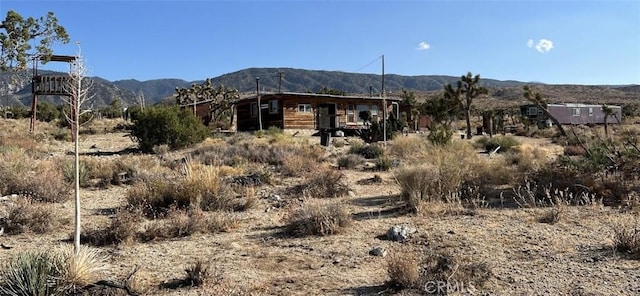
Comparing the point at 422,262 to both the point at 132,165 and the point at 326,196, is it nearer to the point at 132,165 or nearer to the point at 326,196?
the point at 326,196

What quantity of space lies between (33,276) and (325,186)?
613 cm

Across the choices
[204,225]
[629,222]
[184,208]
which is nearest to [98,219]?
[184,208]

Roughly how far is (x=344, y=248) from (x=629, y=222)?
367cm

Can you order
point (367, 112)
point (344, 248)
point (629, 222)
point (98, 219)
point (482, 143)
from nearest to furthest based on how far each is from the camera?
point (344, 248)
point (629, 222)
point (98, 219)
point (482, 143)
point (367, 112)

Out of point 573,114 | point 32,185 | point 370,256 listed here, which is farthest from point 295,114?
point 370,256

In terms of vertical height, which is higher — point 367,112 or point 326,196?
→ point 367,112

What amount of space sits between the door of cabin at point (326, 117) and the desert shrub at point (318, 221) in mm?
29466

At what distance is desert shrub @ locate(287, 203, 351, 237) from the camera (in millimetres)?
6621

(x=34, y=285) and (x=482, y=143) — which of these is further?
(x=482, y=143)

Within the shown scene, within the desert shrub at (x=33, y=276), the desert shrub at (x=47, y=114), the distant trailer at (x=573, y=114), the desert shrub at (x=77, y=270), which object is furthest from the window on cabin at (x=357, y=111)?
the desert shrub at (x=33, y=276)

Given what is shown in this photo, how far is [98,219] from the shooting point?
24.8 feet

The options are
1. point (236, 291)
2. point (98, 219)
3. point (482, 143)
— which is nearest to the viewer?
point (236, 291)
